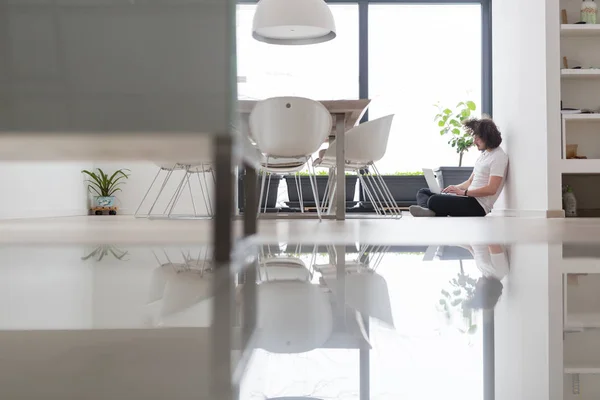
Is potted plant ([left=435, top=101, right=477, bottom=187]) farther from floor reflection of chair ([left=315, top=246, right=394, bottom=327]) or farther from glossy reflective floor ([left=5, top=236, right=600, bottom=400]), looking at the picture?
glossy reflective floor ([left=5, top=236, right=600, bottom=400])

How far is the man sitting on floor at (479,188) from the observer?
14.2ft

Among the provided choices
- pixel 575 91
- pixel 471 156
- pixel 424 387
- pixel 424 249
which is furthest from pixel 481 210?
pixel 424 387

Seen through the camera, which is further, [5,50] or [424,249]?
[424,249]

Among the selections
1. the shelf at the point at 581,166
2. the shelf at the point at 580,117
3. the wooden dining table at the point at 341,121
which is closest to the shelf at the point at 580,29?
the shelf at the point at 580,117

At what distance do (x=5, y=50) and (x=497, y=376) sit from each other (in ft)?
2.36

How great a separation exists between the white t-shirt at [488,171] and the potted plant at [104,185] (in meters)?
3.24

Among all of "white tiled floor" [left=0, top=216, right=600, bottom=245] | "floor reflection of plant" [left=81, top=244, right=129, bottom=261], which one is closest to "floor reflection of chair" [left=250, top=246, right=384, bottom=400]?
"floor reflection of plant" [left=81, top=244, right=129, bottom=261]

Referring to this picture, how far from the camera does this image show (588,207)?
426 centimetres

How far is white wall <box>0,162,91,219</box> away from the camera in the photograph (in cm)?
389

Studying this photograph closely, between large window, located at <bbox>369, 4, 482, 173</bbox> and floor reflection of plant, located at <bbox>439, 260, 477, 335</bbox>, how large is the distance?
5.29 meters

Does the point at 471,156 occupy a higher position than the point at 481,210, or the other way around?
the point at 471,156

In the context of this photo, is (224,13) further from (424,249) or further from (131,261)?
(424,249)

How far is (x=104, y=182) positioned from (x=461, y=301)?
5335 mm

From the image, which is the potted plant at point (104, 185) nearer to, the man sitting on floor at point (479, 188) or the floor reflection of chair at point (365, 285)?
the man sitting on floor at point (479, 188)
